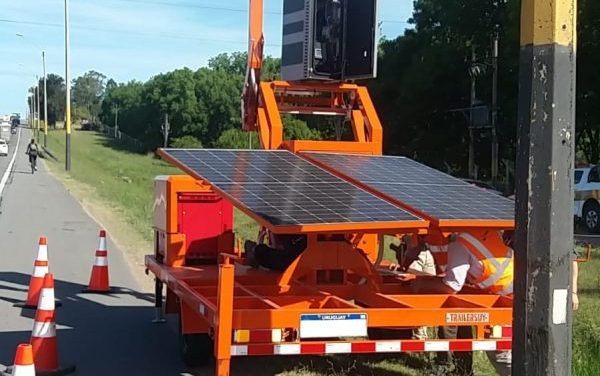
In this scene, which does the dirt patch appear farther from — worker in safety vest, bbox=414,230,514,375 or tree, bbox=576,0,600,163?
tree, bbox=576,0,600,163

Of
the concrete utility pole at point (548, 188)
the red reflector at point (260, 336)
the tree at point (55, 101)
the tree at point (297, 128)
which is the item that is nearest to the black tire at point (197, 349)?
the red reflector at point (260, 336)

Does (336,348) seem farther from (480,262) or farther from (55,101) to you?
(55,101)

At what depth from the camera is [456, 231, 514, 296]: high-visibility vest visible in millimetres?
6965

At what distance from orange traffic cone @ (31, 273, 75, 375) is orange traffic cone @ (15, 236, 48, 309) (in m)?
2.46

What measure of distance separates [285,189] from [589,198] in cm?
2045

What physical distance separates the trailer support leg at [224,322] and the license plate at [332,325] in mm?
543

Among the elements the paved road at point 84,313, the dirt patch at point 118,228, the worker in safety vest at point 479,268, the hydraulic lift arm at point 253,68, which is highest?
the hydraulic lift arm at point 253,68

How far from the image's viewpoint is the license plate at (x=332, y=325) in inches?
241

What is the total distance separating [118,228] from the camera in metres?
21.7

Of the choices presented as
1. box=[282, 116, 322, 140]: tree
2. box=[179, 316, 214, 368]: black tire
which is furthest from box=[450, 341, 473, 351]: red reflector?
box=[282, 116, 322, 140]: tree

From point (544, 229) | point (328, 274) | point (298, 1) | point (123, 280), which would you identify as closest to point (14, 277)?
point (123, 280)

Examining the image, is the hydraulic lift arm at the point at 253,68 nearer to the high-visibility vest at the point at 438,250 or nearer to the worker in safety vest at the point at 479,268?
the high-visibility vest at the point at 438,250

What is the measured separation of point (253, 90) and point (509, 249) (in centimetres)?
393

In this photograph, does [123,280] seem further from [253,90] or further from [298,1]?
[298,1]
